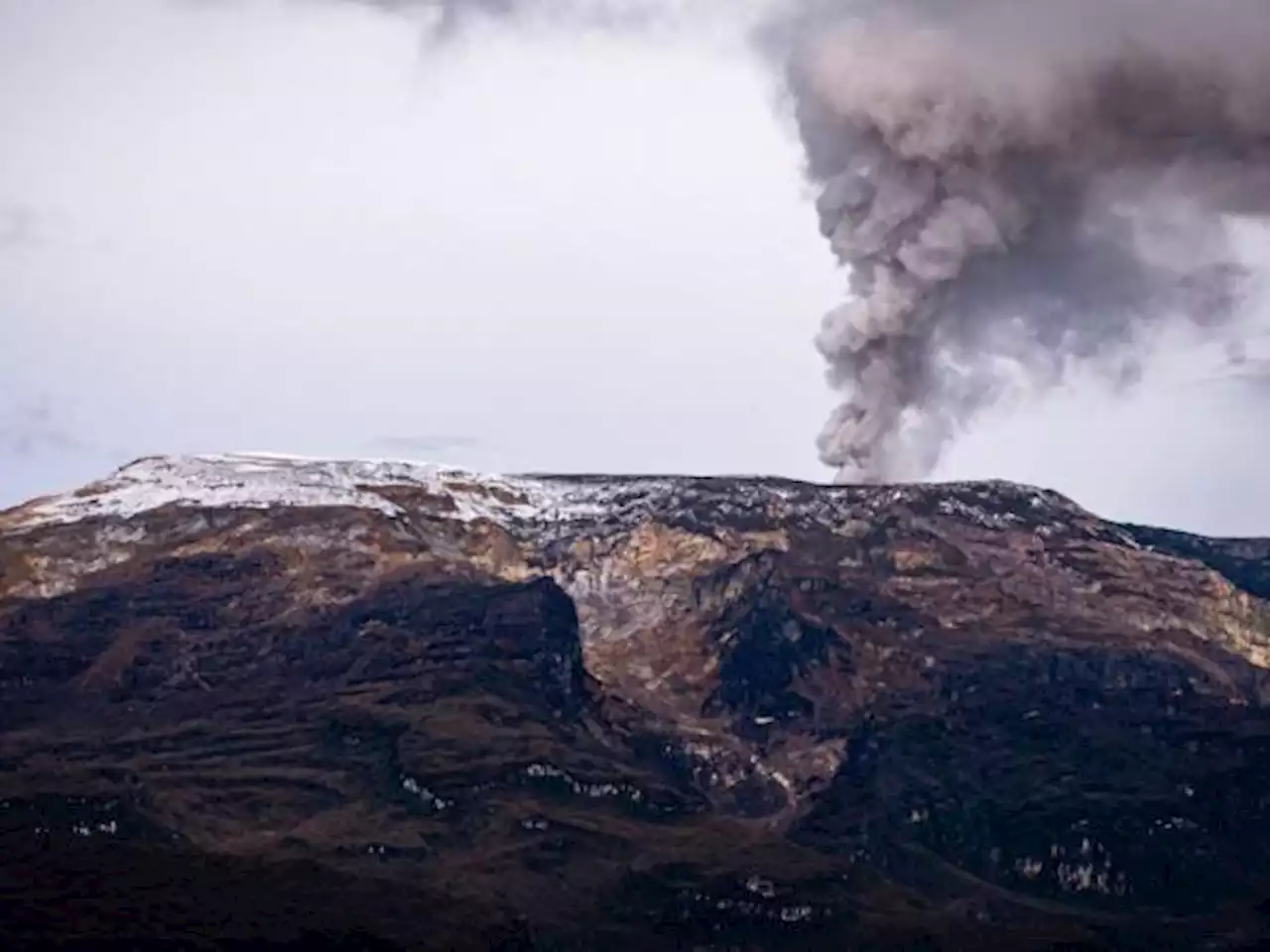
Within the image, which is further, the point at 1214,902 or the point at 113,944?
the point at 1214,902

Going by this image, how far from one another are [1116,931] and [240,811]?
233 ft

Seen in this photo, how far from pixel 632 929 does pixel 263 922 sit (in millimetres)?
27188

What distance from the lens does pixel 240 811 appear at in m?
195

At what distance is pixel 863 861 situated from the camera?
197500 mm

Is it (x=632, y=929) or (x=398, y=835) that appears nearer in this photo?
(x=632, y=929)

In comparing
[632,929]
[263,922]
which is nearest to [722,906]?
[632,929]

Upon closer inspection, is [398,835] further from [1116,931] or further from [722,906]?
[1116,931]

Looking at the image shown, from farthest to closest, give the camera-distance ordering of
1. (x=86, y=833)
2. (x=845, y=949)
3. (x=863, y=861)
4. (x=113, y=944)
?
1. (x=863, y=861)
2. (x=86, y=833)
3. (x=845, y=949)
4. (x=113, y=944)

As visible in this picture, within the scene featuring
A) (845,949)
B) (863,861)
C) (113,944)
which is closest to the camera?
(113,944)

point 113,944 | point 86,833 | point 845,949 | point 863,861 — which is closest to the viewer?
point 113,944

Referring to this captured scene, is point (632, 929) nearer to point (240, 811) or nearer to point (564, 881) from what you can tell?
point (564, 881)

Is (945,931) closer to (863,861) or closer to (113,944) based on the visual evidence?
(863,861)

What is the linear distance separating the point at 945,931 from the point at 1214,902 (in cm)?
2940

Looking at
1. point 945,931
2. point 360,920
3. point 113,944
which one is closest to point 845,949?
point 945,931
